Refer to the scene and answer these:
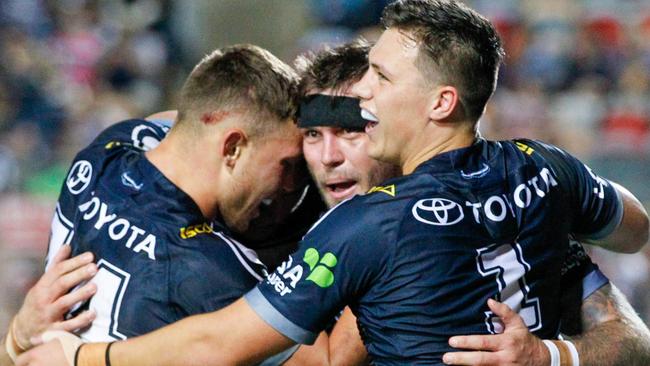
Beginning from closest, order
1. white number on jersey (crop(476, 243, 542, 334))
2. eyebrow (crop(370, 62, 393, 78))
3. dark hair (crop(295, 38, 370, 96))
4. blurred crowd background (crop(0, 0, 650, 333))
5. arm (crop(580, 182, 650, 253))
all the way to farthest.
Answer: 1. white number on jersey (crop(476, 243, 542, 334))
2. eyebrow (crop(370, 62, 393, 78))
3. arm (crop(580, 182, 650, 253))
4. dark hair (crop(295, 38, 370, 96))
5. blurred crowd background (crop(0, 0, 650, 333))

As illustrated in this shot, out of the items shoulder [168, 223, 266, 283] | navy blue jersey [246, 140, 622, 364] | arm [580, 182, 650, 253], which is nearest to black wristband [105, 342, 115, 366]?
shoulder [168, 223, 266, 283]

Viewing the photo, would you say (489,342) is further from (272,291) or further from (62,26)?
(62,26)

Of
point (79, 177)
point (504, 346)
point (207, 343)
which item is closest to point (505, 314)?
point (504, 346)

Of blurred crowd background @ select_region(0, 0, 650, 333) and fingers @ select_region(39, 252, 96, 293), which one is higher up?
fingers @ select_region(39, 252, 96, 293)

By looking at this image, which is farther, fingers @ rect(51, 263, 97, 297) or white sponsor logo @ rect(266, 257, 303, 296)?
fingers @ rect(51, 263, 97, 297)

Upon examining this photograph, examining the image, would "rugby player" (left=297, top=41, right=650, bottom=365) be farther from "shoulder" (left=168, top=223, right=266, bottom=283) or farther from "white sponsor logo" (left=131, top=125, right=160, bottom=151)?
"white sponsor logo" (left=131, top=125, right=160, bottom=151)

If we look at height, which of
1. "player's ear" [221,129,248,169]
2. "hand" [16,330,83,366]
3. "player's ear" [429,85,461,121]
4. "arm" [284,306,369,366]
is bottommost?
"arm" [284,306,369,366]

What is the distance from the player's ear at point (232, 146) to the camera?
393 centimetres

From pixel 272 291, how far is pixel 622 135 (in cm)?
719

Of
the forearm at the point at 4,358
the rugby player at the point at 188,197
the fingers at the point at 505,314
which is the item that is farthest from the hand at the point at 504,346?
the forearm at the point at 4,358

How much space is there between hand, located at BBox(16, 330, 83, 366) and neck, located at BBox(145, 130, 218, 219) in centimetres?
63

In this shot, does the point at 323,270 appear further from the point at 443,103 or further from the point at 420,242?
the point at 443,103

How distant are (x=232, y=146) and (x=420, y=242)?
95cm

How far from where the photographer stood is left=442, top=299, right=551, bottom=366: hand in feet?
10.9
